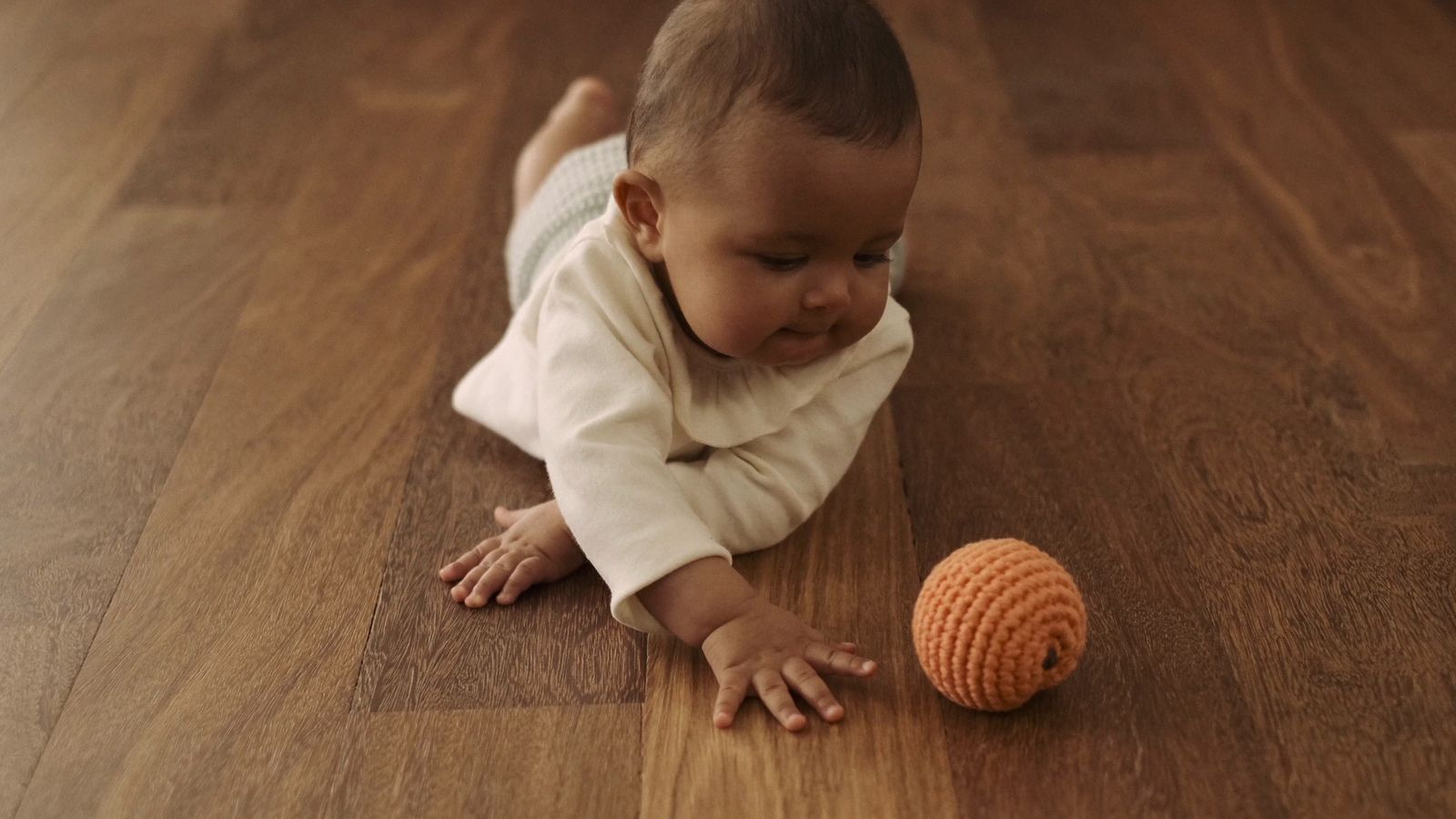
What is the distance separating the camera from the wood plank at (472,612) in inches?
35.2

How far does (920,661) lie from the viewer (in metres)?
0.87

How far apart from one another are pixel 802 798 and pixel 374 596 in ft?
1.13

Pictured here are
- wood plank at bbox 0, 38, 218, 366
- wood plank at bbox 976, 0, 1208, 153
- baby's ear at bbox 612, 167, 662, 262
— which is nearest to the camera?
baby's ear at bbox 612, 167, 662, 262

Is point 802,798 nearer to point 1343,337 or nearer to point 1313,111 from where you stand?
point 1343,337

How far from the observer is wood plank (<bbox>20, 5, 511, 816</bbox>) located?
0.85 meters

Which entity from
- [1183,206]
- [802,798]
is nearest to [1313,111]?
[1183,206]

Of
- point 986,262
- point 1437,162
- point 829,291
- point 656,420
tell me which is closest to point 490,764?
point 656,420

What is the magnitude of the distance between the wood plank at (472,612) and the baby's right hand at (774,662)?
59 mm

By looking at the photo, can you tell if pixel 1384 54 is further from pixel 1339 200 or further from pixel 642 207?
pixel 642 207

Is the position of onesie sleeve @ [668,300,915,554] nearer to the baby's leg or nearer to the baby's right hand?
the baby's right hand

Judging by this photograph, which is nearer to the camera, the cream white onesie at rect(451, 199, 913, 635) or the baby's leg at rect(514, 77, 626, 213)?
the cream white onesie at rect(451, 199, 913, 635)

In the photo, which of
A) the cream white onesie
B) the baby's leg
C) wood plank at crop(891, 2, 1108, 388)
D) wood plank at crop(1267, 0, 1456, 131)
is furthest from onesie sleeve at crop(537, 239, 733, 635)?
wood plank at crop(1267, 0, 1456, 131)

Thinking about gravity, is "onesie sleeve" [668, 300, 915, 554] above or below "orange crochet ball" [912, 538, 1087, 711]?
below

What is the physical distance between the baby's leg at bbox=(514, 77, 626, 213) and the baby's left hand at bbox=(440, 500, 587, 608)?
52 centimetres
